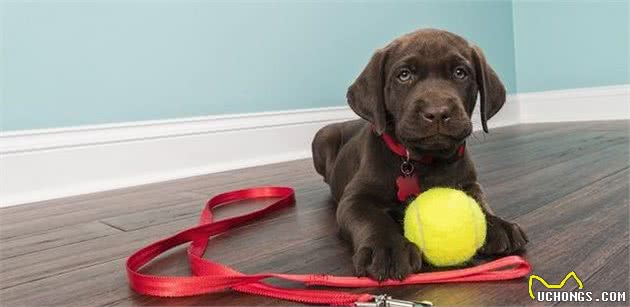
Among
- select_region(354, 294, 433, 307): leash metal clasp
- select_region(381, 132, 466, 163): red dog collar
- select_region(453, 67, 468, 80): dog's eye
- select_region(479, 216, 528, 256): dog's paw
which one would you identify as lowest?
select_region(479, 216, 528, 256): dog's paw

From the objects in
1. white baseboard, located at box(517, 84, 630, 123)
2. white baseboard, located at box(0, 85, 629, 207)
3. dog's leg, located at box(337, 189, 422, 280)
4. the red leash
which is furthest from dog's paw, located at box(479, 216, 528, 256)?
white baseboard, located at box(517, 84, 630, 123)

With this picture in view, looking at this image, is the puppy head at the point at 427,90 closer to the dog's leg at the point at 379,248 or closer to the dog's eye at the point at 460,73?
the dog's eye at the point at 460,73

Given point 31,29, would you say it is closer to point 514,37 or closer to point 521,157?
point 521,157

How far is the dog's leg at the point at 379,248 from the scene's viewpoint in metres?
1.15

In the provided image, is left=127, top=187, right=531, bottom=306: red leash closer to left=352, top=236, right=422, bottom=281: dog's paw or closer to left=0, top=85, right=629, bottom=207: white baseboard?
left=352, top=236, right=422, bottom=281: dog's paw

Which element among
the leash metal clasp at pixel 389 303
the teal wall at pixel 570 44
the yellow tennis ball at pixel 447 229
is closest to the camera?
the leash metal clasp at pixel 389 303

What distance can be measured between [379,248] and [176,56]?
2.75 m

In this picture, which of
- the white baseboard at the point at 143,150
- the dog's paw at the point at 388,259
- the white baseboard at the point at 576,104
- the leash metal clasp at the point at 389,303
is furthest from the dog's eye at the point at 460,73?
the white baseboard at the point at 576,104

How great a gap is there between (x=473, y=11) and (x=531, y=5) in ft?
3.04

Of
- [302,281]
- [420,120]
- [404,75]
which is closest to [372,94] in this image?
[404,75]

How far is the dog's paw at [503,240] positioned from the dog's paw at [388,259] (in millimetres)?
242

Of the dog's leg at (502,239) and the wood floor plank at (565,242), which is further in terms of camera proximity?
the dog's leg at (502,239)

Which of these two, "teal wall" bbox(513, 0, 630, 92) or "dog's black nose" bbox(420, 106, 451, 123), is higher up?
"dog's black nose" bbox(420, 106, 451, 123)

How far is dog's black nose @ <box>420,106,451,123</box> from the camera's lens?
1.37 metres
